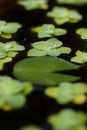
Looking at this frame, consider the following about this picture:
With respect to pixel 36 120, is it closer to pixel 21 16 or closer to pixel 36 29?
pixel 36 29

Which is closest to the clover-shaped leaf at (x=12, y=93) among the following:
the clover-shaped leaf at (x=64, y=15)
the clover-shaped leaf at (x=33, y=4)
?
the clover-shaped leaf at (x=64, y=15)

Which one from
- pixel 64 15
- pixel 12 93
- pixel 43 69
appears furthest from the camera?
pixel 64 15

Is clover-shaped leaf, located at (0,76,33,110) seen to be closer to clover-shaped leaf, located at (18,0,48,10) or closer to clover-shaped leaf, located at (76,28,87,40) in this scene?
clover-shaped leaf, located at (76,28,87,40)

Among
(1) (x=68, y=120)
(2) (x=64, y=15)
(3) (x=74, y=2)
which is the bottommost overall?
(1) (x=68, y=120)

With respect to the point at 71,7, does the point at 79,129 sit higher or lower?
lower

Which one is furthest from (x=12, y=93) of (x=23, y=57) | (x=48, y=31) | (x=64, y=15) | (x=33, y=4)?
(x=33, y=4)

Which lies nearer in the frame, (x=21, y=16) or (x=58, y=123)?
(x=58, y=123)

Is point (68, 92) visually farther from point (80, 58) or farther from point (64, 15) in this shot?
point (64, 15)

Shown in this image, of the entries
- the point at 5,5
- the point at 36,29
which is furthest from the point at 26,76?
the point at 5,5
